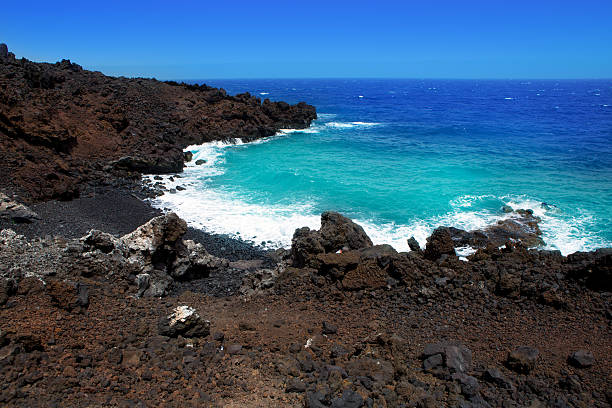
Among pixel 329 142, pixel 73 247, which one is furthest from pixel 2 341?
pixel 329 142

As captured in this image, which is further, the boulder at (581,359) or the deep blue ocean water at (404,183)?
the deep blue ocean water at (404,183)

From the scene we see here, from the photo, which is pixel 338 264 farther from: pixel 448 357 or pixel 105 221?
pixel 105 221

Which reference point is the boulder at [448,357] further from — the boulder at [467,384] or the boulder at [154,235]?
the boulder at [154,235]

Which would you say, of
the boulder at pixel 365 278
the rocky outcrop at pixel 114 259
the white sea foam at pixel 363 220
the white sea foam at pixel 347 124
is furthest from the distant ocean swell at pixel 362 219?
the white sea foam at pixel 347 124

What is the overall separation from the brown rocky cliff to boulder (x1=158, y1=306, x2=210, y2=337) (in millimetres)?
18009

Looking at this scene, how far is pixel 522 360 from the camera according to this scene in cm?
824

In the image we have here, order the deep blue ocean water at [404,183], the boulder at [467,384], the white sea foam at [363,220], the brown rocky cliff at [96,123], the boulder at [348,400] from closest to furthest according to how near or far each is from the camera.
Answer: the boulder at [348,400] < the boulder at [467,384] < the white sea foam at [363,220] < the deep blue ocean water at [404,183] < the brown rocky cliff at [96,123]

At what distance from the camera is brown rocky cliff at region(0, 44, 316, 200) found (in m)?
25.3

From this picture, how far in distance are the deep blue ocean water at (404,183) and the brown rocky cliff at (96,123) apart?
3638 millimetres

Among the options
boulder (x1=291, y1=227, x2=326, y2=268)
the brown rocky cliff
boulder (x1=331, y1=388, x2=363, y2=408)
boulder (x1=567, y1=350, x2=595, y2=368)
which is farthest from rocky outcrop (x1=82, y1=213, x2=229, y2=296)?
the brown rocky cliff

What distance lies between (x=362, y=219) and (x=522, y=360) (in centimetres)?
1530

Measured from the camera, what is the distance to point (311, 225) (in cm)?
2233

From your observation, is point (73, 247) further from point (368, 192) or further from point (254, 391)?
point (368, 192)

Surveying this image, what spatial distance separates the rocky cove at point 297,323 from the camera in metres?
7.35
